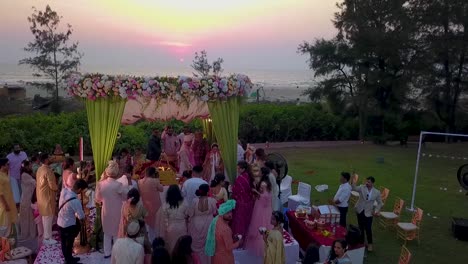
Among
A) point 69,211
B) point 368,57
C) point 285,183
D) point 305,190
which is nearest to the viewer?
point 69,211

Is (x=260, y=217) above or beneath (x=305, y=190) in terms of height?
above

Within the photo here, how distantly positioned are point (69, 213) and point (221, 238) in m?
2.77

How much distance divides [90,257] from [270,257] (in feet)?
11.8

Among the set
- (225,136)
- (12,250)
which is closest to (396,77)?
(225,136)

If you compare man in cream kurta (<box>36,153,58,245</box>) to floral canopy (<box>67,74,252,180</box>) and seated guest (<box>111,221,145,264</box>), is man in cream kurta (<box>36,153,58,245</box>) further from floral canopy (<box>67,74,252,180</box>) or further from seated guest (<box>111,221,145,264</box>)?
seated guest (<box>111,221,145,264</box>)

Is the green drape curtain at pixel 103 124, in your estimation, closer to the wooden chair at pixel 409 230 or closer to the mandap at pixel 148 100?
the mandap at pixel 148 100

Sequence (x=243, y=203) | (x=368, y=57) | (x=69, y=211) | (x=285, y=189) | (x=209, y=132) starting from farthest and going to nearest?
(x=368, y=57)
(x=209, y=132)
(x=285, y=189)
(x=243, y=203)
(x=69, y=211)

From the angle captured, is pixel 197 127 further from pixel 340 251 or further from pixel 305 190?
pixel 340 251

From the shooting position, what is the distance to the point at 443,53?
896 inches

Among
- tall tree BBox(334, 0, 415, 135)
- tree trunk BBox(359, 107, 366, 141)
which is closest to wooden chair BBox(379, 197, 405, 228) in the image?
tall tree BBox(334, 0, 415, 135)

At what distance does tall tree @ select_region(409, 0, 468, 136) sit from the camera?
22375 millimetres

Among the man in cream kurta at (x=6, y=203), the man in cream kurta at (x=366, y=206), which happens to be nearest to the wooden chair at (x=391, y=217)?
the man in cream kurta at (x=366, y=206)

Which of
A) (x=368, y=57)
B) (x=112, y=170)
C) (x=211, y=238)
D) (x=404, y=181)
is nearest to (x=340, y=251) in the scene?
(x=211, y=238)

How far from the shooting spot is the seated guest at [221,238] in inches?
255
